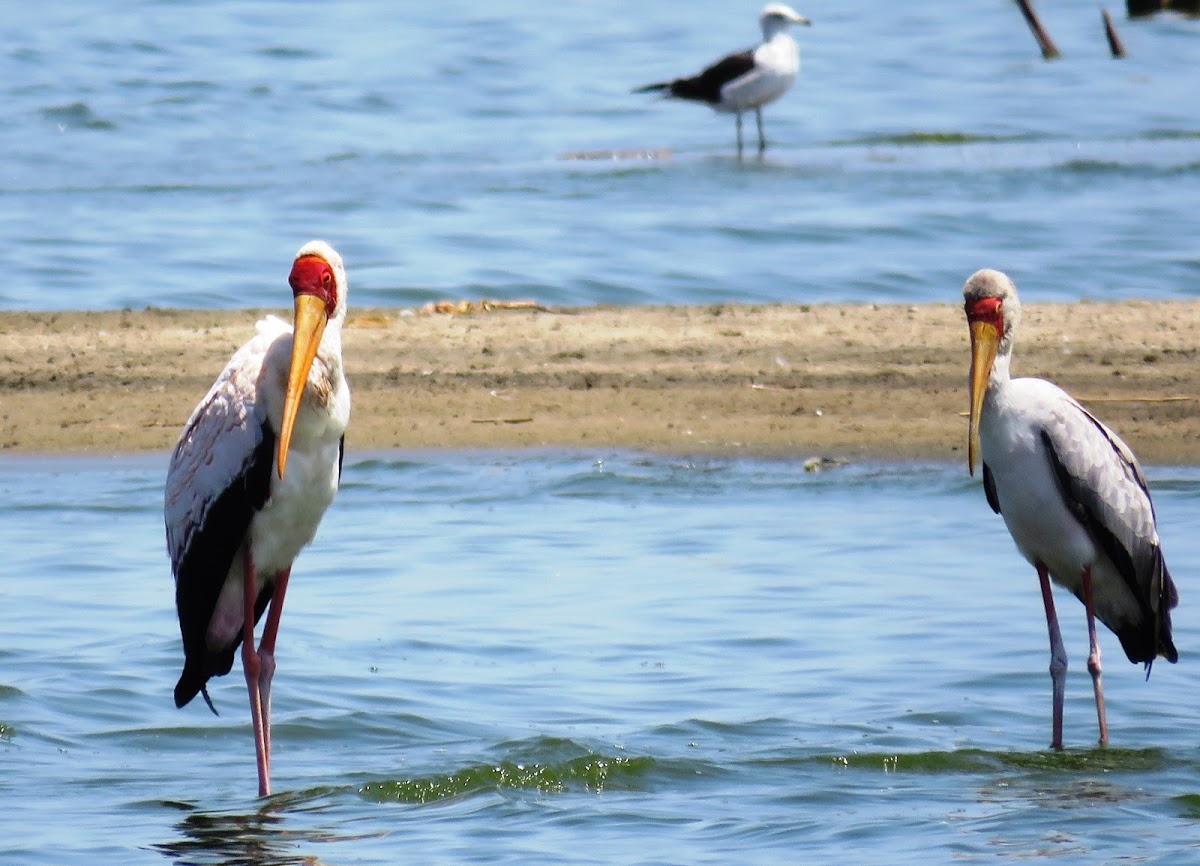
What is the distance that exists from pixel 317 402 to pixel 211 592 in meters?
0.65

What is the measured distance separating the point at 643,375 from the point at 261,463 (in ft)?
16.1

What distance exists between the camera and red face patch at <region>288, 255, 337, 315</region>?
5.04 m

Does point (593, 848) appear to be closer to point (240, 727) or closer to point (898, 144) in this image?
point (240, 727)

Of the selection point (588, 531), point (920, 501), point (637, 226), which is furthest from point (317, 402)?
point (637, 226)

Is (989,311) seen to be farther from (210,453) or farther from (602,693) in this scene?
(210,453)

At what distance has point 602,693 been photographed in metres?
6.13

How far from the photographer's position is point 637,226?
47.7 feet

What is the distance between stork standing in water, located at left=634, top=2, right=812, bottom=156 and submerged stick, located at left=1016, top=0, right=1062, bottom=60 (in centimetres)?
333

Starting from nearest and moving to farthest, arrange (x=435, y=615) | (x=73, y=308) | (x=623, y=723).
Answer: (x=623, y=723) → (x=435, y=615) → (x=73, y=308)

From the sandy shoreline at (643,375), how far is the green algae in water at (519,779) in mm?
3614

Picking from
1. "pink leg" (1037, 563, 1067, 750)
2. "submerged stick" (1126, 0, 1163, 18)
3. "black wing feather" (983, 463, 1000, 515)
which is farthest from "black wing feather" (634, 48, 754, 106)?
"pink leg" (1037, 563, 1067, 750)

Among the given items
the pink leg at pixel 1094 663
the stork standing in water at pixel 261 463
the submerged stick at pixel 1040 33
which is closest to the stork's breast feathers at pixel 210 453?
the stork standing in water at pixel 261 463

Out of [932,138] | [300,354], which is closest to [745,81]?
[932,138]

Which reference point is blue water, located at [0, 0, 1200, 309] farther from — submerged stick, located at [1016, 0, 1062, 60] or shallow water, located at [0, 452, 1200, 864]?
shallow water, located at [0, 452, 1200, 864]
